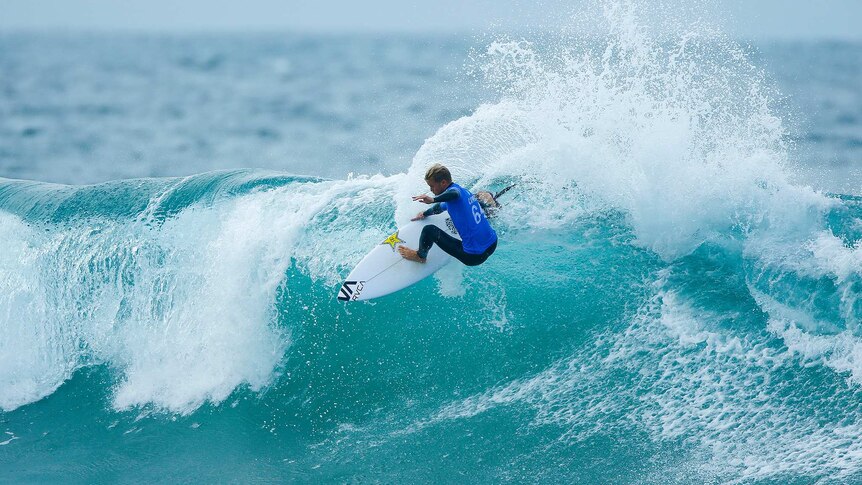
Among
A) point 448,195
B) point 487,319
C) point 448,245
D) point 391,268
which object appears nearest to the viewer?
point 448,195

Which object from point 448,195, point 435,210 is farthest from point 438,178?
point 435,210

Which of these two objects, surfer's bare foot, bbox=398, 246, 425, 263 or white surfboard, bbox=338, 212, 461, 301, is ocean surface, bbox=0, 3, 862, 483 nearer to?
white surfboard, bbox=338, 212, 461, 301

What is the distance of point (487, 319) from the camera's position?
8.44 metres

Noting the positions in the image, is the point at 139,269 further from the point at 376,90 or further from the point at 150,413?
the point at 376,90

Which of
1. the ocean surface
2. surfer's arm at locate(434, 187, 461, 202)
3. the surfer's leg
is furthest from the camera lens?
the surfer's leg

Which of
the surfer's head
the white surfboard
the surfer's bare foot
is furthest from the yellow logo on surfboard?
the surfer's head

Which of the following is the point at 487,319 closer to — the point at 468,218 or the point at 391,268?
the point at 391,268

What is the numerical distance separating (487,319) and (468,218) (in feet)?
4.29

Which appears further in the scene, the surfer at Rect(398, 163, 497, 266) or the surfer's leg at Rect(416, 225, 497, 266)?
the surfer's leg at Rect(416, 225, 497, 266)

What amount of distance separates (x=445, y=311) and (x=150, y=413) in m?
2.92

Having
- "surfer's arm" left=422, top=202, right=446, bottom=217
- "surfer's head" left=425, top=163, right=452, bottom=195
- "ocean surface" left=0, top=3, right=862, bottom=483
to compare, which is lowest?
"ocean surface" left=0, top=3, right=862, bottom=483

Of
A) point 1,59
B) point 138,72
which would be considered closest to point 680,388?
point 138,72

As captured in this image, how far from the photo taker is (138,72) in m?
41.2

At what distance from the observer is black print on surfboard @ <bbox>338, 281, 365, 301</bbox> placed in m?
8.03
